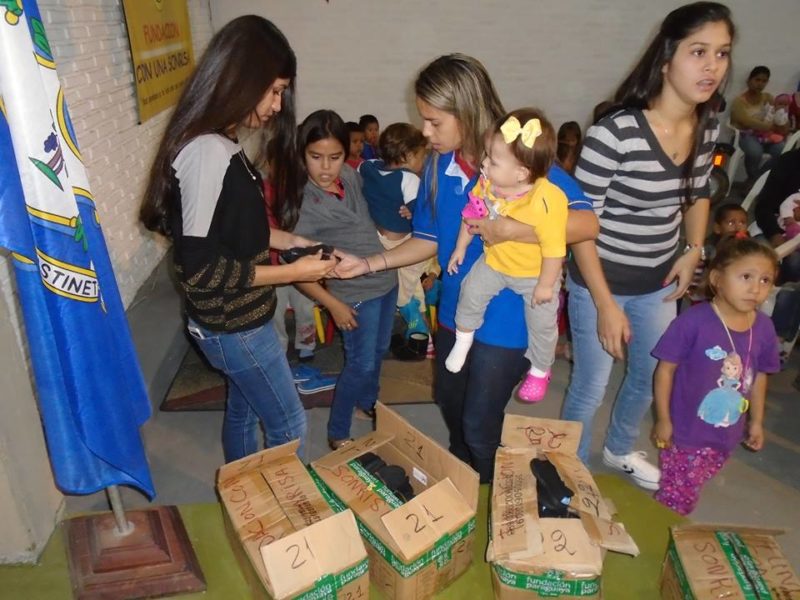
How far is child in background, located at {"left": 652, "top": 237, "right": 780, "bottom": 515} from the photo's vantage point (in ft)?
6.49

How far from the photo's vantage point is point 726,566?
5.93ft

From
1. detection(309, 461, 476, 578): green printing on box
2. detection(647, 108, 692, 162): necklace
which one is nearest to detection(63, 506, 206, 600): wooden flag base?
detection(309, 461, 476, 578): green printing on box

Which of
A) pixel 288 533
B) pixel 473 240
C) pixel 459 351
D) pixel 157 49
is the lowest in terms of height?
pixel 288 533

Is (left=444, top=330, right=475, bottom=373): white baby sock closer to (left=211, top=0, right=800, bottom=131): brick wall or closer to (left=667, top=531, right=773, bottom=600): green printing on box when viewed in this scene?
(left=667, top=531, right=773, bottom=600): green printing on box

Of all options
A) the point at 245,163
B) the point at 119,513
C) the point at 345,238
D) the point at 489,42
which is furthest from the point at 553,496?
the point at 489,42

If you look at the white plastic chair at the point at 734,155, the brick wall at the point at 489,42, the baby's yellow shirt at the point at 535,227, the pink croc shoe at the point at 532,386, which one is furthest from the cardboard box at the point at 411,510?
the white plastic chair at the point at 734,155

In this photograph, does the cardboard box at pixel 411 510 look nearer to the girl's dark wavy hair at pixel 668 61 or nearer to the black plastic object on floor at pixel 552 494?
the black plastic object on floor at pixel 552 494

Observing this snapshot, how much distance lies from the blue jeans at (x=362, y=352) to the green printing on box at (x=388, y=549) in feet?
1.79

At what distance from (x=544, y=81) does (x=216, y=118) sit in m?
6.66

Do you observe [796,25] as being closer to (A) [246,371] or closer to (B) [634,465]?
(B) [634,465]

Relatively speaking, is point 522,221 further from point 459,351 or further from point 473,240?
point 459,351

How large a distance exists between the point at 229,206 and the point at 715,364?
1.68 metres

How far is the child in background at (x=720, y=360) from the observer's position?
6.49 feet

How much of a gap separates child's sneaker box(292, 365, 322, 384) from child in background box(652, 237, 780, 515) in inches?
79.0
